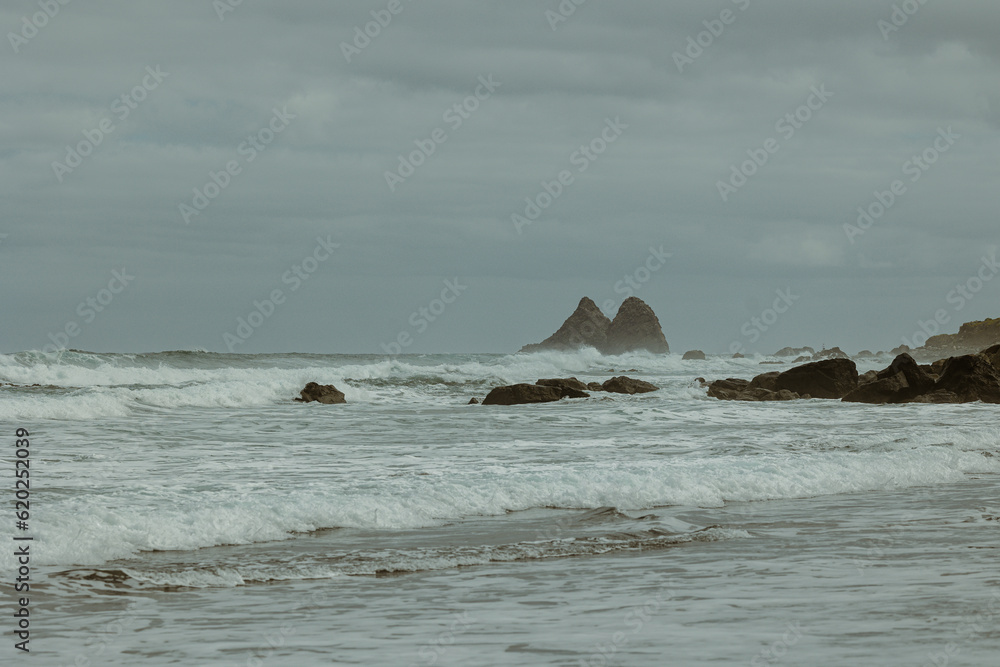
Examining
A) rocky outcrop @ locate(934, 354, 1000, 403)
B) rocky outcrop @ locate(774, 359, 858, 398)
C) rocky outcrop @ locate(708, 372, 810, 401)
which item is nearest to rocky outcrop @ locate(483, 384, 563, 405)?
rocky outcrop @ locate(708, 372, 810, 401)

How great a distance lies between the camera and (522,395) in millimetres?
28859

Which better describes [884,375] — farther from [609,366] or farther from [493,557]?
[609,366]

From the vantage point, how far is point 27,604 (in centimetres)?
699

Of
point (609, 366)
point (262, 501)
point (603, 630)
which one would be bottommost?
point (603, 630)

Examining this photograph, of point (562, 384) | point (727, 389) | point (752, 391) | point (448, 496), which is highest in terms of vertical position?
point (562, 384)

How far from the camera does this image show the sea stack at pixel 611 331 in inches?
3944

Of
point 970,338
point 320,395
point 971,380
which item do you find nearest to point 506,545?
point 320,395

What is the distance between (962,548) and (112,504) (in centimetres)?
864

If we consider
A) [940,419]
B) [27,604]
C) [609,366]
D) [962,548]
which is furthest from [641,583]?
[609,366]

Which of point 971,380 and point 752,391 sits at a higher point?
point 752,391

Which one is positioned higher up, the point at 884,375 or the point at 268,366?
the point at 268,366

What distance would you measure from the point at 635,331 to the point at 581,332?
6.58 m

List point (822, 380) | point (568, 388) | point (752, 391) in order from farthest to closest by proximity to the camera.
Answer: point (822, 380) → point (752, 391) → point (568, 388)

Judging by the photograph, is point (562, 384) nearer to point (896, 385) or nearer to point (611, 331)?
point (896, 385)
